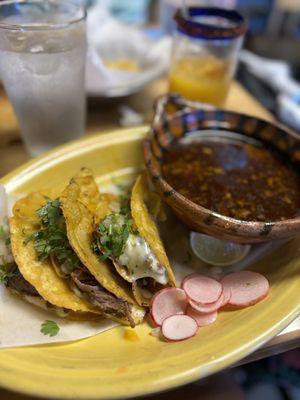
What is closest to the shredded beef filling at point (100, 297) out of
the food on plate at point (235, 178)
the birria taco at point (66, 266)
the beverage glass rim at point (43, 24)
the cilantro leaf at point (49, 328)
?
the birria taco at point (66, 266)

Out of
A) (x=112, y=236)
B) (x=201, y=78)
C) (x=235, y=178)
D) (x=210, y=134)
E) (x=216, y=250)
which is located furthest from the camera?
(x=201, y=78)

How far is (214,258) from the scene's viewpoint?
120 centimetres

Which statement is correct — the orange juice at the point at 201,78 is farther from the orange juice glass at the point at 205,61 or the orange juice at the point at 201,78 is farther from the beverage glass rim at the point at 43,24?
the beverage glass rim at the point at 43,24

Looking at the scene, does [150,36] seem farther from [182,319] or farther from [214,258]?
[182,319]

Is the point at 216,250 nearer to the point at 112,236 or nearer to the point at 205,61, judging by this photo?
the point at 112,236

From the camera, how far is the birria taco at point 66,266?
0.97 meters

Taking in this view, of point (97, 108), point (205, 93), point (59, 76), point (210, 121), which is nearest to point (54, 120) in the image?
point (59, 76)

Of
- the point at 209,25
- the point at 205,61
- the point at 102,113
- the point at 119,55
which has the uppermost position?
the point at 209,25

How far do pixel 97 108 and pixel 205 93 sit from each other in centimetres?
53

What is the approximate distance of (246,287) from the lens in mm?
1089

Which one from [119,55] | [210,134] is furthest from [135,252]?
[119,55]

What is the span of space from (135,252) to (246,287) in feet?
1.10

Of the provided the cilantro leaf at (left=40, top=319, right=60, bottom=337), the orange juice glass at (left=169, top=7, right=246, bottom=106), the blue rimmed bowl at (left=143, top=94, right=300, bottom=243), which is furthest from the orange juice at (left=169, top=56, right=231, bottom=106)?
→ the cilantro leaf at (left=40, top=319, right=60, bottom=337)

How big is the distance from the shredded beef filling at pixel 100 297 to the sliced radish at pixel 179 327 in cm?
9
